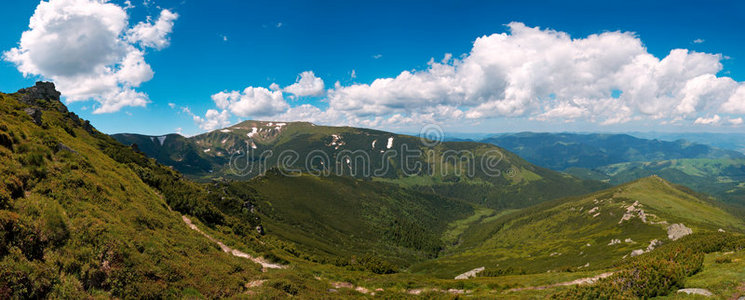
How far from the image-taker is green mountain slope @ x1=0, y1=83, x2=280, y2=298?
16.1m

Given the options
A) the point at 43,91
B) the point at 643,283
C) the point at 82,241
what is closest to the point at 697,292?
the point at 643,283

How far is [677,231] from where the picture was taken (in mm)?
123438

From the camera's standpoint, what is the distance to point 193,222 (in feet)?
177

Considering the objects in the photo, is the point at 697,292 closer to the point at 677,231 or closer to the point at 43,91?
the point at 677,231

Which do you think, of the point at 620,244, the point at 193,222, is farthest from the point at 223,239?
the point at 620,244

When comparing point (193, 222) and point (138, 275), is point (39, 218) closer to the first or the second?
point (138, 275)

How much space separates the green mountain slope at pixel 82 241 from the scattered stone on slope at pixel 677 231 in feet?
562

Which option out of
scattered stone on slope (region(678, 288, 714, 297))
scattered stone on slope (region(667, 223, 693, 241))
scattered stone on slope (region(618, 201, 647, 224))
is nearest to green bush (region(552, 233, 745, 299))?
scattered stone on slope (region(678, 288, 714, 297))

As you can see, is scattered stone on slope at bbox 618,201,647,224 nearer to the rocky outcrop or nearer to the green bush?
the green bush

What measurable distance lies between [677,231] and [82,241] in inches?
7564

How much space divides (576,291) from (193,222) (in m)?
61.5

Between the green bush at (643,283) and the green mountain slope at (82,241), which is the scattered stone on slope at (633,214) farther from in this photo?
the green mountain slope at (82,241)

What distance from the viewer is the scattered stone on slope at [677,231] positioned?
391 ft

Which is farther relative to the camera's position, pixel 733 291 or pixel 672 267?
pixel 672 267
